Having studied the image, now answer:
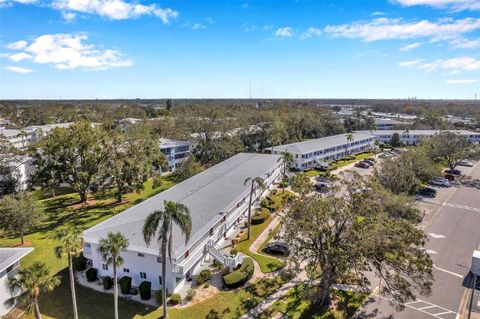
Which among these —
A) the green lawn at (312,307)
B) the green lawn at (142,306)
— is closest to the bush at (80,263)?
the green lawn at (142,306)

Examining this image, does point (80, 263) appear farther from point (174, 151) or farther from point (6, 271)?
point (174, 151)

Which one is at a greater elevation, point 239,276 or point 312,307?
point 239,276

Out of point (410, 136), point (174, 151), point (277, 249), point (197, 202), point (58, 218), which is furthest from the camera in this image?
point (410, 136)

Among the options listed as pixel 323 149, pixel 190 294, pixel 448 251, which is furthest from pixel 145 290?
pixel 323 149

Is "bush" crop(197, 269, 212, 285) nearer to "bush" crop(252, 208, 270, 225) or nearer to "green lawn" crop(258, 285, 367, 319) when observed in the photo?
"green lawn" crop(258, 285, 367, 319)

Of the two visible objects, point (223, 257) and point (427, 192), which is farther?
point (427, 192)
